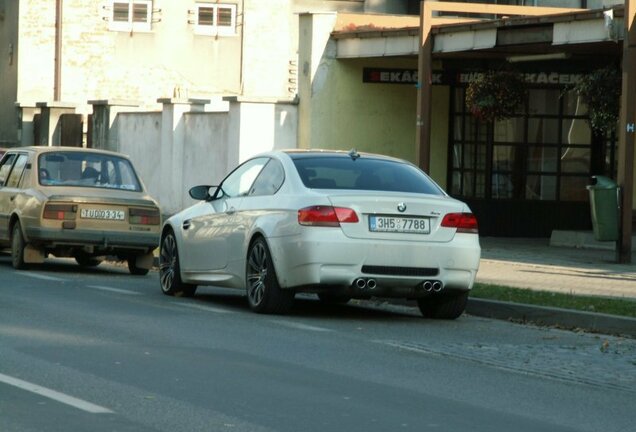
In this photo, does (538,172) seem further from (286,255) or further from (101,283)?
(286,255)

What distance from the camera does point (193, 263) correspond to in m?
15.5

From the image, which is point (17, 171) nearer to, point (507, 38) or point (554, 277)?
point (554, 277)

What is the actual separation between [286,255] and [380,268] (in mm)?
825

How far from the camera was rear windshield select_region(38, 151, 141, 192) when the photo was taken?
770 inches

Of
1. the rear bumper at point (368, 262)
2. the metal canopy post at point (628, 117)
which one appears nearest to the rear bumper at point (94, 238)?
the rear bumper at point (368, 262)

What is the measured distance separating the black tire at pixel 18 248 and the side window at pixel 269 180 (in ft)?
17.2

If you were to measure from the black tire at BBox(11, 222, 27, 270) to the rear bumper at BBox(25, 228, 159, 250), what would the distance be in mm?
184

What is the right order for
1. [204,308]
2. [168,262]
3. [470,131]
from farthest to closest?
[470,131], [168,262], [204,308]

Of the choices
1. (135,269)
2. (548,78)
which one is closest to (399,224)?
(135,269)

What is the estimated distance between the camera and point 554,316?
14.3 metres

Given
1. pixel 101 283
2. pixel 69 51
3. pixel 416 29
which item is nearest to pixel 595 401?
pixel 101 283

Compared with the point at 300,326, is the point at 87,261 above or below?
below

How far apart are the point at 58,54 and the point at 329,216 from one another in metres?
31.4

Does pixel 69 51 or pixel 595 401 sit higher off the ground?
pixel 69 51
